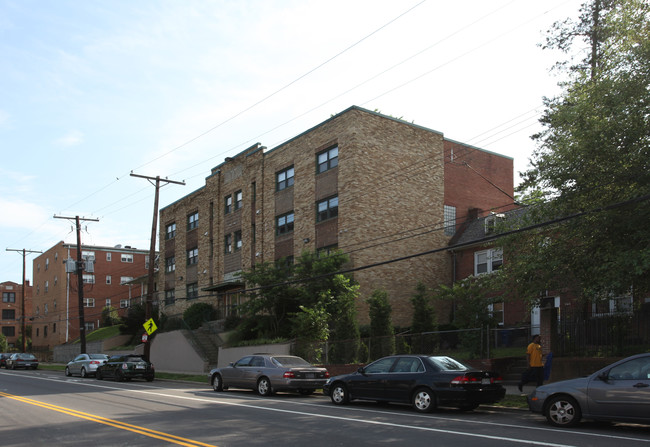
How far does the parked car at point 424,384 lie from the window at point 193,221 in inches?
1293

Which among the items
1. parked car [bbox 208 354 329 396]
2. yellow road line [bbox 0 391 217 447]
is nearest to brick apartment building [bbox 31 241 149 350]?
parked car [bbox 208 354 329 396]

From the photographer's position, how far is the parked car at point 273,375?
18.9 meters

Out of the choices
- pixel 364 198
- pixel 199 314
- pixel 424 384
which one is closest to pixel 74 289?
pixel 199 314

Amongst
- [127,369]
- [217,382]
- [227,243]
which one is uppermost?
[227,243]

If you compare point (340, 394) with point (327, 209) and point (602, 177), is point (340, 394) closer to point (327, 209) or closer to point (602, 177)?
point (602, 177)

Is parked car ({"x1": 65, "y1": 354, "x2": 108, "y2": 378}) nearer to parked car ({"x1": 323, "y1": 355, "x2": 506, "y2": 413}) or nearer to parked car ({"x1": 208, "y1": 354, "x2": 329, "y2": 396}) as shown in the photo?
parked car ({"x1": 208, "y1": 354, "x2": 329, "y2": 396})

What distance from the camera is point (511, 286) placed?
19.5 metres

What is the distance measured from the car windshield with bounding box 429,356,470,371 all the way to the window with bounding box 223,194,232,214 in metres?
29.2

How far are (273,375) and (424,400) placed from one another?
21.0 feet

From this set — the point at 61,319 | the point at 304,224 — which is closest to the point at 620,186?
the point at 304,224

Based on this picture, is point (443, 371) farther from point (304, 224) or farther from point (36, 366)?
point (36, 366)

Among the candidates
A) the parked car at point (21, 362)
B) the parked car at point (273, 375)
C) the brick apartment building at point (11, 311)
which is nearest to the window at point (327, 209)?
the parked car at point (273, 375)

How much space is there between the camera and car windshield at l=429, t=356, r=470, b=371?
14.3 m

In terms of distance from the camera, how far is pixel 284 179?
3666 centimetres
